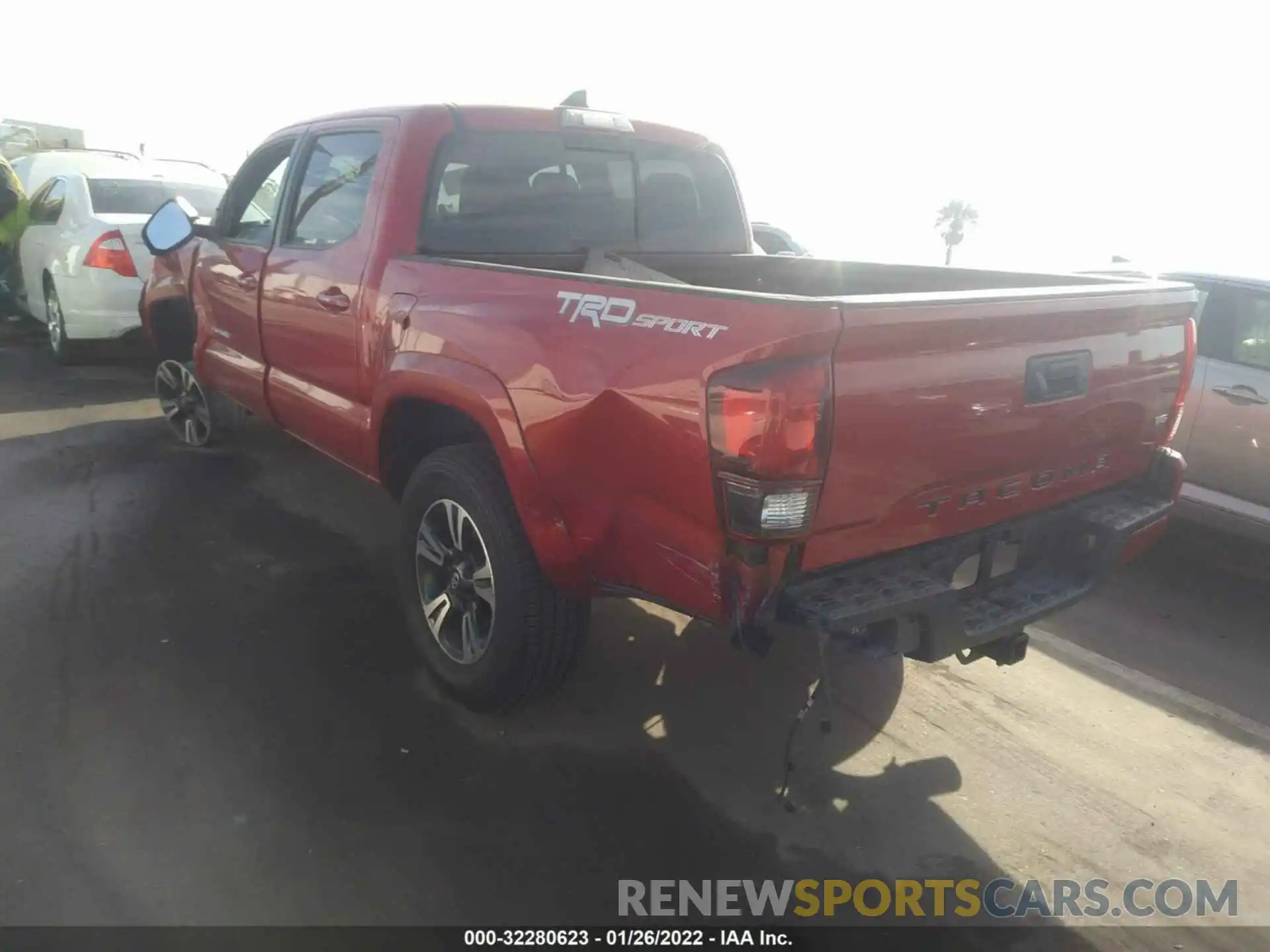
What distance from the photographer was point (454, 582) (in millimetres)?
3359

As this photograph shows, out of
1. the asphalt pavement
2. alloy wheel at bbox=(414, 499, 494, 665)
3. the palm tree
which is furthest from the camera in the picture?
the palm tree

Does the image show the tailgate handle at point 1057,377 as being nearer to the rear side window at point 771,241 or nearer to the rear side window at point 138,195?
Result: the rear side window at point 771,241

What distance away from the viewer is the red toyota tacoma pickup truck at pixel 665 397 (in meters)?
2.32

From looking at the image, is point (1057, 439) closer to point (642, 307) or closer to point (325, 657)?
point (642, 307)

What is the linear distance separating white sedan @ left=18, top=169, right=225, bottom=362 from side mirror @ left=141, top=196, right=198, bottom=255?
2.44m

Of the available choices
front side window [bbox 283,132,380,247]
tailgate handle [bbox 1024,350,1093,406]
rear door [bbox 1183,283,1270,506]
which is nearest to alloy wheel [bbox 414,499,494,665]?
front side window [bbox 283,132,380,247]

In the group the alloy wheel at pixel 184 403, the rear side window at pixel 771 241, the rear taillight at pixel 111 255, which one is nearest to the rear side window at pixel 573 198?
the alloy wheel at pixel 184 403

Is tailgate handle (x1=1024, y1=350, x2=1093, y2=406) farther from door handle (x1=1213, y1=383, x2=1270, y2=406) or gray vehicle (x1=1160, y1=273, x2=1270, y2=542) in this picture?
door handle (x1=1213, y1=383, x2=1270, y2=406)

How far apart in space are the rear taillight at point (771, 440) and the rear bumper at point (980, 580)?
238mm

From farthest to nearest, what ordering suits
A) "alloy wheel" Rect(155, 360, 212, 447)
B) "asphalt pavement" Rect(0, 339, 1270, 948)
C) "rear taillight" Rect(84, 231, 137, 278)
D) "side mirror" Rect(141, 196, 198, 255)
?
"rear taillight" Rect(84, 231, 137, 278)
"alloy wheel" Rect(155, 360, 212, 447)
"side mirror" Rect(141, 196, 198, 255)
"asphalt pavement" Rect(0, 339, 1270, 948)

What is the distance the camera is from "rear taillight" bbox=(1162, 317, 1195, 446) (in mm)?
3279

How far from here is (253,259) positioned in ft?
15.0

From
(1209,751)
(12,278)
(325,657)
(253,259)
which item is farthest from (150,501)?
(12,278)

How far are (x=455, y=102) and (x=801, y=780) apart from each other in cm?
285
